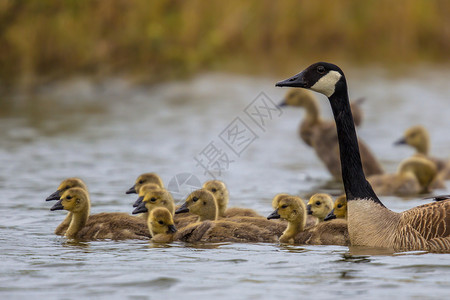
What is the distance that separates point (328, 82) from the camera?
30.7 feet

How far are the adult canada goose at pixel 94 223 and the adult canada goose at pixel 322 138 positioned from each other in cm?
603

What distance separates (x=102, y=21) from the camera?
1070 inches

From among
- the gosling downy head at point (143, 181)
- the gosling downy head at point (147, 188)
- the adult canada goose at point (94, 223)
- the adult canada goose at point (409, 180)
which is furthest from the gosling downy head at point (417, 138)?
the adult canada goose at point (94, 223)

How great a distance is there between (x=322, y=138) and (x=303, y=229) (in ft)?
20.7

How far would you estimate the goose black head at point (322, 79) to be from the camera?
9305mm

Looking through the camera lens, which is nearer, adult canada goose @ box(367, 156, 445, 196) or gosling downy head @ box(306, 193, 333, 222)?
gosling downy head @ box(306, 193, 333, 222)

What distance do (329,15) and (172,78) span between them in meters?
8.70

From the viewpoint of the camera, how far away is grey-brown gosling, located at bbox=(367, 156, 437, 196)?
1388 cm

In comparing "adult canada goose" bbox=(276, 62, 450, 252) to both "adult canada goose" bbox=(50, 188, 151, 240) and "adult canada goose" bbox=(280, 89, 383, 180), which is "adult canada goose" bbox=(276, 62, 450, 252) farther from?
"adult canada goose" bbox=(280, 89, 383, 180)

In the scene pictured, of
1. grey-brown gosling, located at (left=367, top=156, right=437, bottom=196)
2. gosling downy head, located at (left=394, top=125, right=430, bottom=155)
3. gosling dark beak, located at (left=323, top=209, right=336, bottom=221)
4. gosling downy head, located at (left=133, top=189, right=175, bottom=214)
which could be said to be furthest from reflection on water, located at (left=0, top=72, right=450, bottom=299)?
gosling downy head, located at (left=394, top=125, right=430, bottom=155)

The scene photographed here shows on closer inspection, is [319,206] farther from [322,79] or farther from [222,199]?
[322,79]

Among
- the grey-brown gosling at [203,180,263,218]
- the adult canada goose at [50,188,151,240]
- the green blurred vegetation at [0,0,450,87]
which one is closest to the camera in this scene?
the adult canada goose at [50,188,151,240]

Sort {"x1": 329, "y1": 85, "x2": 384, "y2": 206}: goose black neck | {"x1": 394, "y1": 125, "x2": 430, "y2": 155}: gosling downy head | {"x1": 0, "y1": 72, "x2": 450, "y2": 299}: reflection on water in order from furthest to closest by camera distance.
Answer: {"x1": 394, "y1": 125, "x2": 430, "y2": 155}: gosling downy head → {"x1": 329, "y1": 85, "x2": 384, "y2": 206}: goose black neck → {"x1": 0, "y1": 72, "x2": 450, "y2": 299}: reflection on water

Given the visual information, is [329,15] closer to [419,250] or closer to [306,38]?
[306,38]
